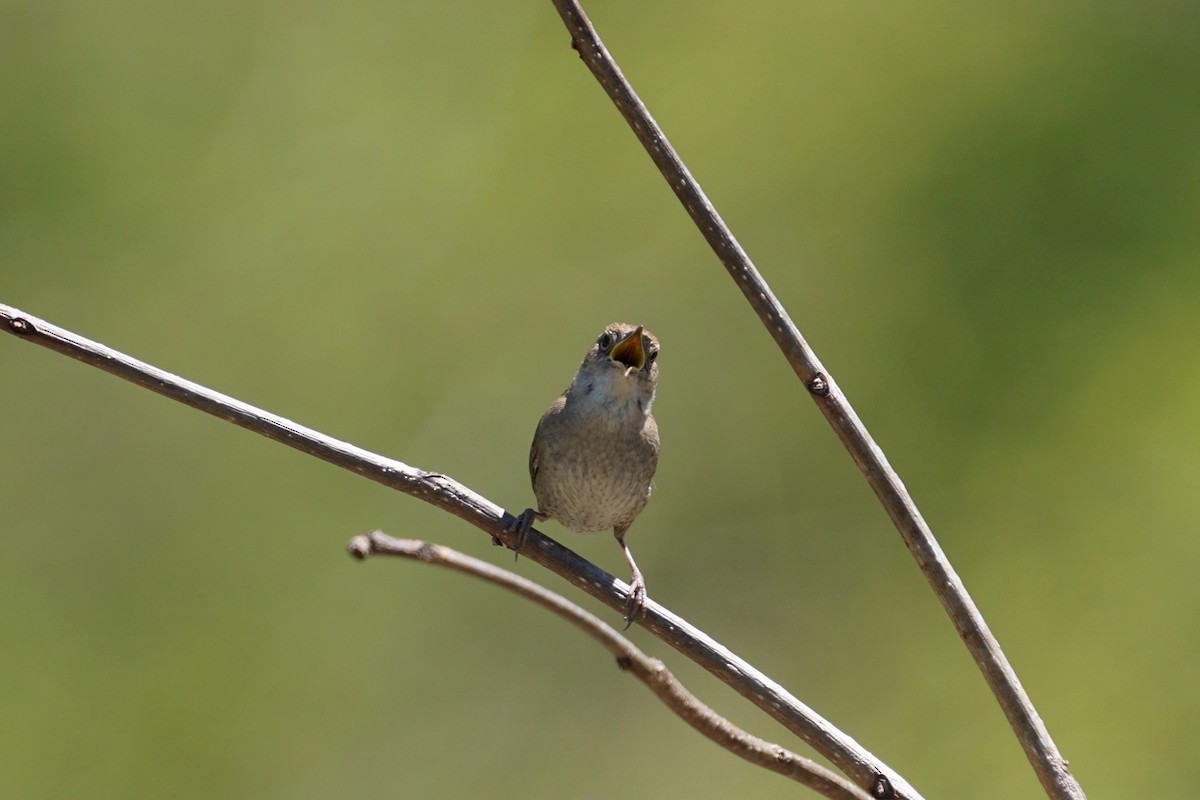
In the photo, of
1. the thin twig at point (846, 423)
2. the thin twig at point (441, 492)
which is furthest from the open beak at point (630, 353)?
the thin twig at point (846, 423)

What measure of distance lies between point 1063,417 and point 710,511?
1518 millimetres

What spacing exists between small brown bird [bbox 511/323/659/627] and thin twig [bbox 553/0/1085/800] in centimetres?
94

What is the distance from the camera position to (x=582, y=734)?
13.4 ft

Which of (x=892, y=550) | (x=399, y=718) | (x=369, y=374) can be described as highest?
(x=892, y=550)

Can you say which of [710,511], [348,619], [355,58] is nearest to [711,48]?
[355,58]

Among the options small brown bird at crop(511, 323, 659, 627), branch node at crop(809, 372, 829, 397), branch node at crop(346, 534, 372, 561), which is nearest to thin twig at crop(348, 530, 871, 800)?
branch node at crop(346, 534, 372, 561)

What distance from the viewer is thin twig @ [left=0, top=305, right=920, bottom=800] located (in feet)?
4.33

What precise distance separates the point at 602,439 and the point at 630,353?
0.19 meters

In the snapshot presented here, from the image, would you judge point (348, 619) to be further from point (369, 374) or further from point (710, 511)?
point (710, 511)

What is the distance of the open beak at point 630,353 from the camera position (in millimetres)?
2258

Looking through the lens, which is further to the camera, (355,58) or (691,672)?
(355,58)

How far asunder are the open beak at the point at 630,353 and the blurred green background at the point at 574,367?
70.6 inches

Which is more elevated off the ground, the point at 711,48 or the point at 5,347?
the point at 711,48

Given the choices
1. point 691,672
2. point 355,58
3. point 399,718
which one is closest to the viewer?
point 691,672
